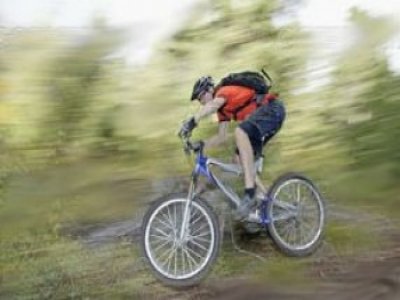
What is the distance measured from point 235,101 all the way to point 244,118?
105 mm

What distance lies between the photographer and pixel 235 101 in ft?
13.7

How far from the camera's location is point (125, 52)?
174 inches

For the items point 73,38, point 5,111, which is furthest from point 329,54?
point 5,111

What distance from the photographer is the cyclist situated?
4.14 metres

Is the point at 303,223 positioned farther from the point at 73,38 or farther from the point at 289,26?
the point at 73,38

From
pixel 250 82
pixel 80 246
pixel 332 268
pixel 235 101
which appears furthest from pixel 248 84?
pixel 80 246

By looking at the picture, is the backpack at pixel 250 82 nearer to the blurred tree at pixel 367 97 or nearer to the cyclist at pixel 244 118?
the cyclist at pixel 244 118

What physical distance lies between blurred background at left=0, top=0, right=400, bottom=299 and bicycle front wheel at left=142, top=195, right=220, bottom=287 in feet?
0.36

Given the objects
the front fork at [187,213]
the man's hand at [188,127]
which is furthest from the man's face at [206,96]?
the front fork at [187,213]

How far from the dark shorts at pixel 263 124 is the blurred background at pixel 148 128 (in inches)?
6.7

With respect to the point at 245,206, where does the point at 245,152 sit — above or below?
above

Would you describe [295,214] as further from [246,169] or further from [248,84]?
[248,84]

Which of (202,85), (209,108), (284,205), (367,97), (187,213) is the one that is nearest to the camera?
(187,213)

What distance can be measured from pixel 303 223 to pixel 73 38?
166cm
